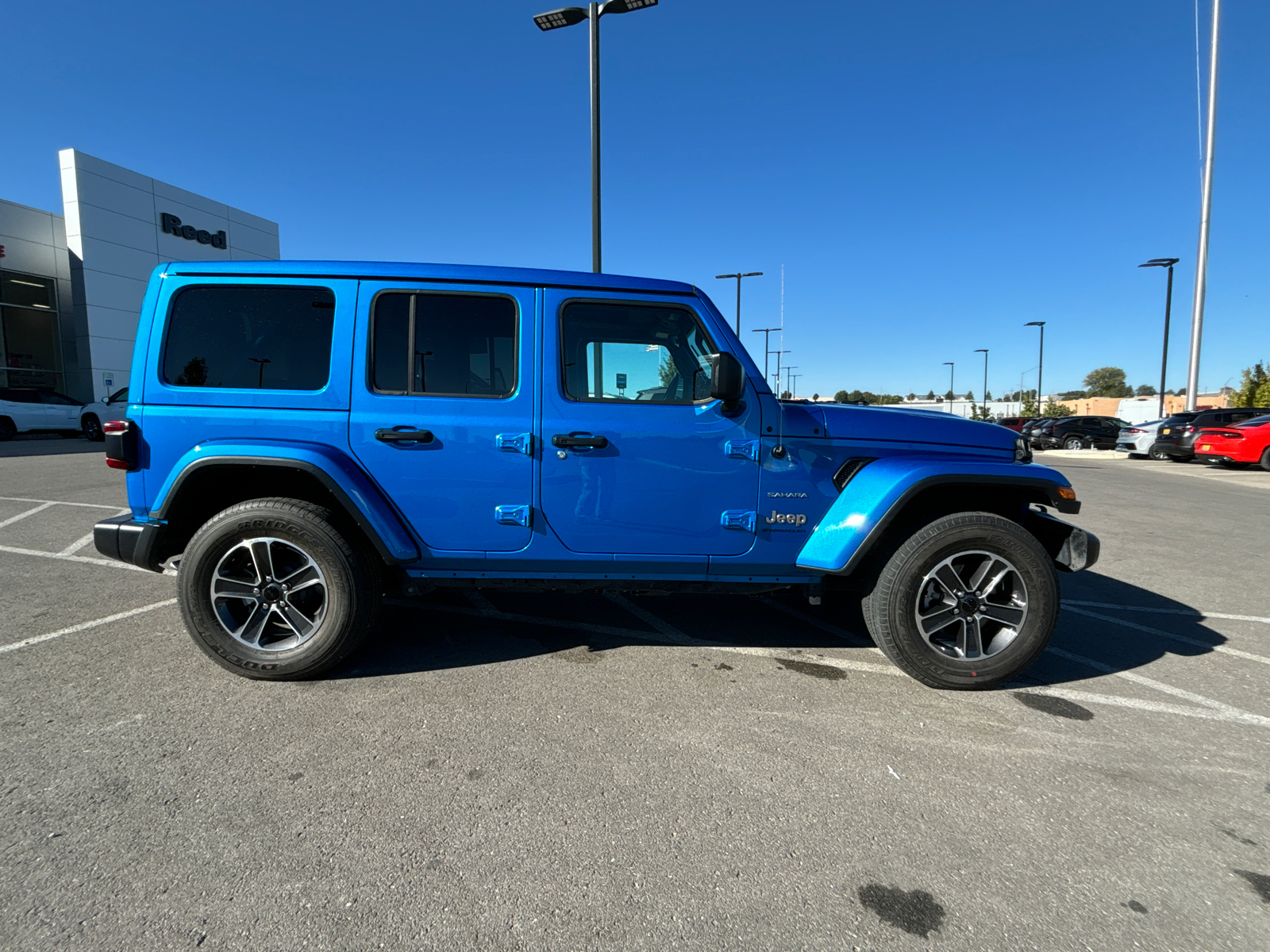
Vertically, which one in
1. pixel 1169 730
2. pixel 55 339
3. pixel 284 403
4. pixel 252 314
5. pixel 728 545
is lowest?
pixel 1169 730

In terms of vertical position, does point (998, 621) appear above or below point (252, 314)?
below

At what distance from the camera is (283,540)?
9.75 feet

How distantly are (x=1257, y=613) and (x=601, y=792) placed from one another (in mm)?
5051

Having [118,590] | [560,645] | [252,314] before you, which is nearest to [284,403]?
[252,314]

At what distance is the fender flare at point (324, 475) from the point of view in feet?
9.47

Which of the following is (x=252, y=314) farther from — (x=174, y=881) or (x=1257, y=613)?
(x=1257, y=613)

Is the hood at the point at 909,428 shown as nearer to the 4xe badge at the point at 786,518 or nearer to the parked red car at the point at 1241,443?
the 4xe badge at the point at 786,518

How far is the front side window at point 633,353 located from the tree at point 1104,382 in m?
134

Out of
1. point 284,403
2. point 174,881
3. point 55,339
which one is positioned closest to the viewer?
point 174,881

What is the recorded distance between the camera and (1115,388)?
10838 centimetres

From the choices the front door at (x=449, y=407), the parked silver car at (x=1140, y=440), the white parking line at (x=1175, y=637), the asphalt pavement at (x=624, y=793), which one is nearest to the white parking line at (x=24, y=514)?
the asphalt pavement at (x=624, y=793)

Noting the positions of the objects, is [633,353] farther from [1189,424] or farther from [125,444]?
[1189,424]

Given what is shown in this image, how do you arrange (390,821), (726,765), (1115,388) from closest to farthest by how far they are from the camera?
1. (390,821)
2. (726,765)
3. (1115,388)

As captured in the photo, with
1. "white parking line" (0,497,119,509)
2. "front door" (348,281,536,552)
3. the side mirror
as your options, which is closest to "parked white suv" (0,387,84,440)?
"white parking line" (0,497,119,509)
